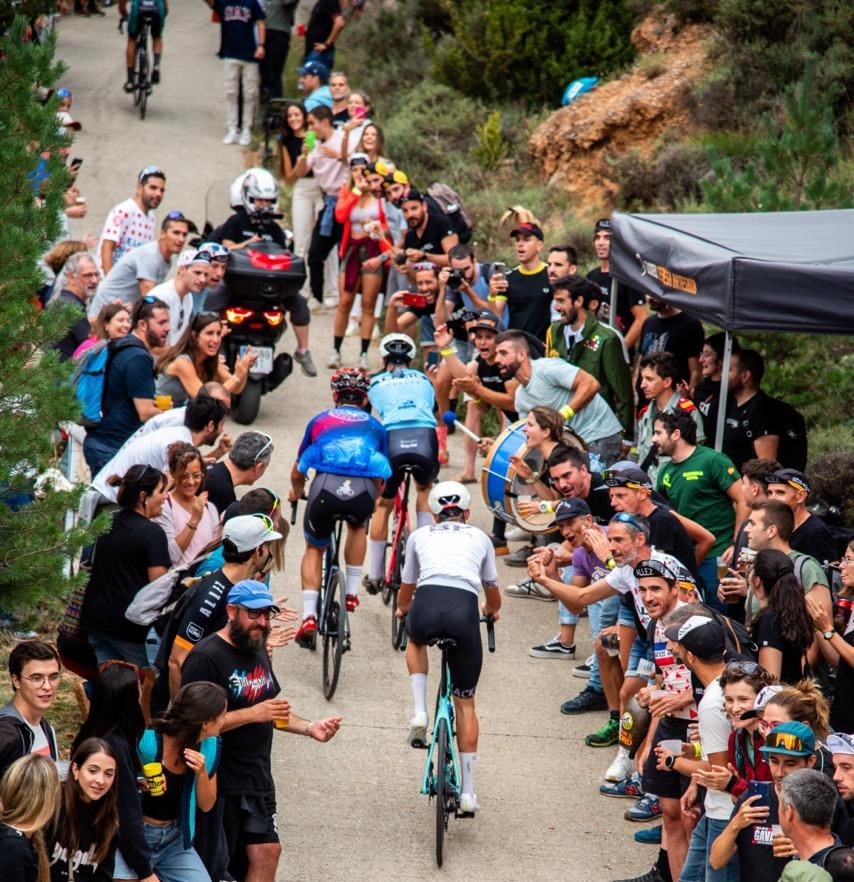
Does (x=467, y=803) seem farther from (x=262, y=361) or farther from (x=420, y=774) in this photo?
(x=262, y=361)

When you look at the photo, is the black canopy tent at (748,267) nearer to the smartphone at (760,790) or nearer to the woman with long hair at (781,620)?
the woman with long hair at (781,620)

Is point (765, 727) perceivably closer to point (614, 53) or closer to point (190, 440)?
point (190, 440)

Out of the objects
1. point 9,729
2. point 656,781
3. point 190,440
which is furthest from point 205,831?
point 190,440

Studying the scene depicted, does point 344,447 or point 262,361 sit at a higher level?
point 344,447

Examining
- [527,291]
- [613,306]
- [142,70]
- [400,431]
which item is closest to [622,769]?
[400,431]

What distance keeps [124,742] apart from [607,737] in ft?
13.7

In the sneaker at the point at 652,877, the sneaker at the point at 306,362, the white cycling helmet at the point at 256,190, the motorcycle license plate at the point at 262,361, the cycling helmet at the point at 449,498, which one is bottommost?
the sneaker at the point at 652,877

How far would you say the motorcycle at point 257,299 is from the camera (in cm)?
1392

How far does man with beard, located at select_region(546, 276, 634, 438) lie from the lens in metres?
11.7

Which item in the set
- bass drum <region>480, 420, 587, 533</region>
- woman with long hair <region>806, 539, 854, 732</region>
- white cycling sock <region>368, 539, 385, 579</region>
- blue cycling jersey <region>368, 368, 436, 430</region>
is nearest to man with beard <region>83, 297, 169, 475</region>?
blue cycling jersey <region>368, 368, 436, 430</region>

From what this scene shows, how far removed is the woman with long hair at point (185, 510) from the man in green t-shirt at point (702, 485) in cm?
293

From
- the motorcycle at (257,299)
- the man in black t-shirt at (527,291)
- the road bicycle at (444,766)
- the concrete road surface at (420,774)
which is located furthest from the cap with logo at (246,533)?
the motorcycle at (257,299)

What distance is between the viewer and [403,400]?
10438mm

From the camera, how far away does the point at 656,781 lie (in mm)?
7426
